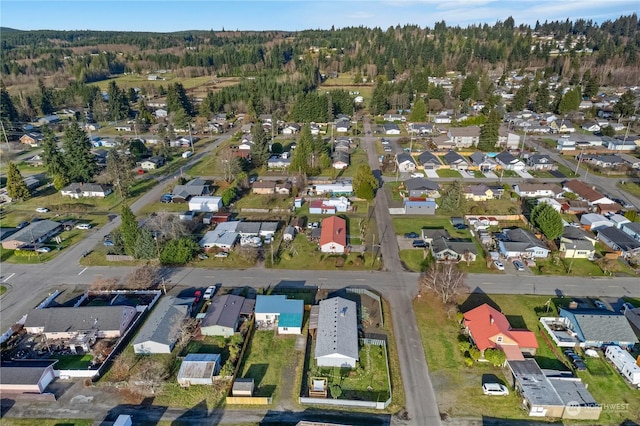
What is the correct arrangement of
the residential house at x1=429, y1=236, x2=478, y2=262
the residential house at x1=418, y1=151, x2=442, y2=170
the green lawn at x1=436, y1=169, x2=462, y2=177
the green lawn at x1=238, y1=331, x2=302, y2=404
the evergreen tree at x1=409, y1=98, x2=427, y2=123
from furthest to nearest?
the evergreen tree at x1=409, y1=98, x2=427, y2=123
the residential house at x1=418, y1=151, x2=442, y2=170
the green lawn at x1=436, y1=169, x2=462, y2=177
the residential house at x1=429, y1=236, x2=478, y2=262
the green lawn at x1=238, y1=331, x2=302, y2=404

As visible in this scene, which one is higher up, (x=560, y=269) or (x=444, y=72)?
(x=444, y=72)

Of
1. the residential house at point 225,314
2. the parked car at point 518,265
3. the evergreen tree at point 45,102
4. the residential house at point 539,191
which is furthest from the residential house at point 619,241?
the evergreen tree at point 45,102

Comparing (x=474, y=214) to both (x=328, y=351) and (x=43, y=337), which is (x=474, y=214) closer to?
(x=328, y=351)

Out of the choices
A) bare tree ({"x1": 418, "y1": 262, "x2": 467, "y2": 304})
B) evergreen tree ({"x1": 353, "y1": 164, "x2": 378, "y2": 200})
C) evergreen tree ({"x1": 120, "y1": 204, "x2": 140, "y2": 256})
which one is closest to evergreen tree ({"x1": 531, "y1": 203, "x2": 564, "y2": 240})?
bare tree ({"x1": 418, "y1": 262, "x2": 467, "y2": 304})

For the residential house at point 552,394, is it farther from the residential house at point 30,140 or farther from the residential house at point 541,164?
the residential house at point 30,140

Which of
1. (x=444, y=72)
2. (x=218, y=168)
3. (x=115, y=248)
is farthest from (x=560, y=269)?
(x=444, y=72)

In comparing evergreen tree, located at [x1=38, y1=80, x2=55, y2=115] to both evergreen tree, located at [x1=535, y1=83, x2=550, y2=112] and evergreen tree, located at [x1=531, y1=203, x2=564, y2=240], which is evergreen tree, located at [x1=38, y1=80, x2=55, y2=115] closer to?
evergreen tree, located at [x1=531, y1=203, x2=564, y2=240]
